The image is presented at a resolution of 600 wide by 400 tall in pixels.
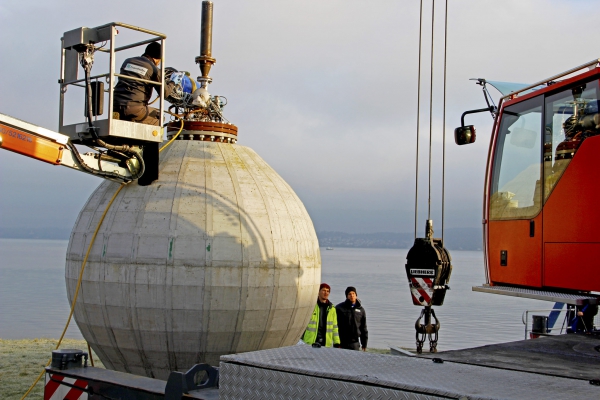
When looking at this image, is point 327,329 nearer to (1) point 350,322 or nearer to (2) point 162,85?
(1) point 350,322

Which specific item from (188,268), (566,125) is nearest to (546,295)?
(566,125)

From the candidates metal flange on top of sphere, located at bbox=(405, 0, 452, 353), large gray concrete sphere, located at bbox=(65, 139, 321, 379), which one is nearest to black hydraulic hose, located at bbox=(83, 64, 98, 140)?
large gray concrete sphere, located at bbox=(65, 139, 321, 379)

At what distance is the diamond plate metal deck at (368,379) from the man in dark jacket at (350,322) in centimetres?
778

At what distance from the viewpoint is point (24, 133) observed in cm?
798

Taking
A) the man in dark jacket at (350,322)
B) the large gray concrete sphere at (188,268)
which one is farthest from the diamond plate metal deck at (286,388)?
the man in dark jacket at (350,322)

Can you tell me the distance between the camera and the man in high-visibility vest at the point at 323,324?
1148 cm

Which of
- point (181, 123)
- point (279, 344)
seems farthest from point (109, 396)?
point (181, 123)

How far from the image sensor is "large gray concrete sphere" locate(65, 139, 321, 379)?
9.22m

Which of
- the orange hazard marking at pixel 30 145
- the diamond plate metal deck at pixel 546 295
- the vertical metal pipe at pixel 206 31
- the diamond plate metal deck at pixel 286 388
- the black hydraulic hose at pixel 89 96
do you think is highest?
the vertical metal pipe at pixel 206 31

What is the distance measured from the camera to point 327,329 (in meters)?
11.6

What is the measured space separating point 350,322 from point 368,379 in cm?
871

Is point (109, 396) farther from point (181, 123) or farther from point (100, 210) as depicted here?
point (181, 123)

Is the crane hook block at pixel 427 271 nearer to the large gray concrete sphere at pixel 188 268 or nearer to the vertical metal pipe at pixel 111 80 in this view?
the large gray concrete sphere at pixel 188 268

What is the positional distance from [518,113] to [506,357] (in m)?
2.69
